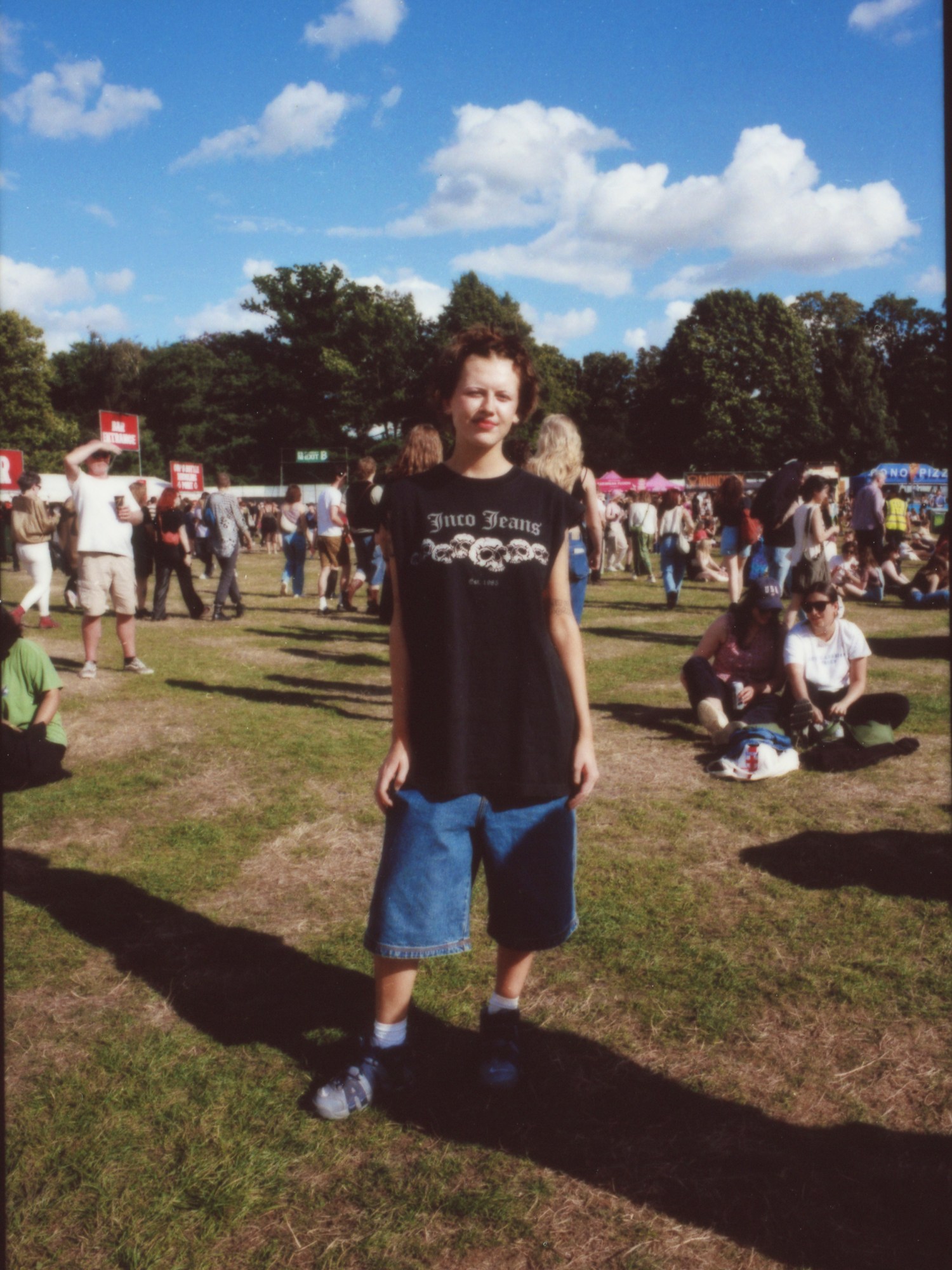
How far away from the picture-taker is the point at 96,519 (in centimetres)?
808

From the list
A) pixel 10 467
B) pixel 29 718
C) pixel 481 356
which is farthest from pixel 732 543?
pixel 10 467

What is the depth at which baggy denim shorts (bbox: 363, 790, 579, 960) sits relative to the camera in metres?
2.41

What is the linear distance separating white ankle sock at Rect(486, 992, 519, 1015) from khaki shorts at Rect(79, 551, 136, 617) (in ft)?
20.4

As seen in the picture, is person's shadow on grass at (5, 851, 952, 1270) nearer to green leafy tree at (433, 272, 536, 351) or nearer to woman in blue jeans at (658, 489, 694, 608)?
woman in blue jeans at (658, 489, 694, 608)

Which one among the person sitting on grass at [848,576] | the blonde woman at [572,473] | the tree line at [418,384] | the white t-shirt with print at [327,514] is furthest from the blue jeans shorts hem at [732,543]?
the tree line at [418,384]

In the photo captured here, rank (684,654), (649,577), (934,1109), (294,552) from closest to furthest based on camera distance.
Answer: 1. (934,1109)
2. (684,654)
3. (294,552)
4. (649,577)

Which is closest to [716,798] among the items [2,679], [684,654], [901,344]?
[2,679]

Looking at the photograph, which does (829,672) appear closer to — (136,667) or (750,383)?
(136,667)

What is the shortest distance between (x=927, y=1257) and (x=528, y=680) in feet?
5.19

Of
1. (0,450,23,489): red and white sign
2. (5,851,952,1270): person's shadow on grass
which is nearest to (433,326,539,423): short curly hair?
(5,851,952,1270): person's shadow on grass

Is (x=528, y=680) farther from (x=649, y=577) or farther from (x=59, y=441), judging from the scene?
(x=59, y=441)

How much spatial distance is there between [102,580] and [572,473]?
449cm

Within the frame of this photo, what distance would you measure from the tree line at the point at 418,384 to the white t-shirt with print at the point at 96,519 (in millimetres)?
40513

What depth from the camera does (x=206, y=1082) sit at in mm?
2756
